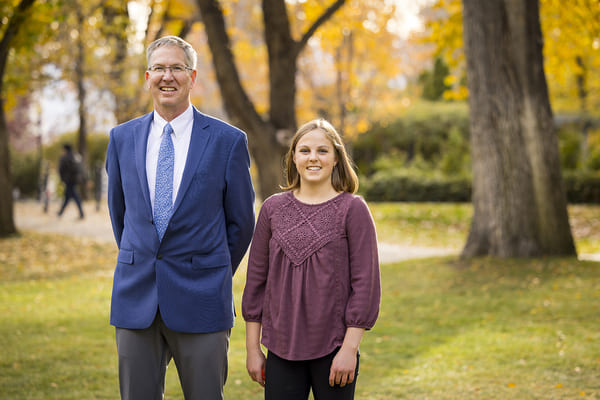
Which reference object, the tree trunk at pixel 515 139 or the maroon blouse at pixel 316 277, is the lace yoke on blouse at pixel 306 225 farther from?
the tree trunk at pixel 515 139

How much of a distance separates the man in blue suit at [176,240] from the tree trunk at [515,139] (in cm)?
807

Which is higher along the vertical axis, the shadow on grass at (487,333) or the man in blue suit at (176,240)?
the man in blue suit at (176,240)

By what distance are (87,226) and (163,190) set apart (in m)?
14.6

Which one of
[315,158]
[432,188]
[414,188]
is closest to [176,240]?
[315,158]

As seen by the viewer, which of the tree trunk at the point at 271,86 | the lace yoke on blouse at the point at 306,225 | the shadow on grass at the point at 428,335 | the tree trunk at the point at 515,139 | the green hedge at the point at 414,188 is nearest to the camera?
the lace yoke on blouse at the point at 306,225

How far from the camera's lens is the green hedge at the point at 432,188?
2091cm

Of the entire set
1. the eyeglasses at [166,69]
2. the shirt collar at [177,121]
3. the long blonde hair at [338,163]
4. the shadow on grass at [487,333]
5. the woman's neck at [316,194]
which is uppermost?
the eyeglasses at [166,69]

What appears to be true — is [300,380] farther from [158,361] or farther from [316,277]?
[158,361]

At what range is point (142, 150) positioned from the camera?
121 inches

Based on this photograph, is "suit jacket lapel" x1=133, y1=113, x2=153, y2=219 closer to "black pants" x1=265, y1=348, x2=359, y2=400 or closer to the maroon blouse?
the maroon blouse

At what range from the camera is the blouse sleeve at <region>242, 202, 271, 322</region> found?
9.87 feet

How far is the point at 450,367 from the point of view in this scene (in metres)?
5.87

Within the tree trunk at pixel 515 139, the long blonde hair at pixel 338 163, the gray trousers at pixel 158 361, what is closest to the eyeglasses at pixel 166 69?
the long blonde hair at pixel 338 163

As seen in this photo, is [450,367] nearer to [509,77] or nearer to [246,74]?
[509,77]
